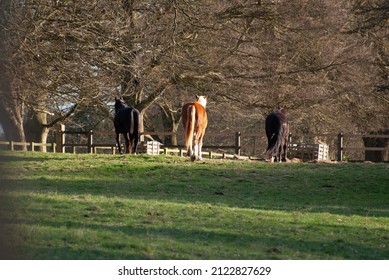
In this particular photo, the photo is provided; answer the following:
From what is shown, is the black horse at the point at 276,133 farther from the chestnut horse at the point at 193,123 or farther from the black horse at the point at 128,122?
the black horse at the point at 128,122

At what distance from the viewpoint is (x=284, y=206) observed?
15.6 meters

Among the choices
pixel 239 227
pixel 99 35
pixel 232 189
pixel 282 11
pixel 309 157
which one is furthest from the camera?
pixel 282 11

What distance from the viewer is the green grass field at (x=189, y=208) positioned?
866cm

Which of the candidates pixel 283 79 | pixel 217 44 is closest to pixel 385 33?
pixel 283 79

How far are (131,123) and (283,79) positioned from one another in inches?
408

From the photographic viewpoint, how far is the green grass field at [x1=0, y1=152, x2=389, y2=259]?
8656mm

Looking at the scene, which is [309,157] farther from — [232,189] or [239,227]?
[239,227]

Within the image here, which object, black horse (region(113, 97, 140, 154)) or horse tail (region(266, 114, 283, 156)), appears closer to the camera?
black horse (region(113, 97, 140, 154))

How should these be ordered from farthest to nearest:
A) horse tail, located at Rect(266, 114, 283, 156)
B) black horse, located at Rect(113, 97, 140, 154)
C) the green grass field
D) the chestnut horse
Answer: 1. horse tail, located at Rect(266, 114, 283, 156)
2. black horse, located at Rect(113, 97, 140, 154)
3. the chestnut horse
4. the green grass field

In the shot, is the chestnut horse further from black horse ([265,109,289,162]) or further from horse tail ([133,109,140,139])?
black horse ([265,109,289,162])

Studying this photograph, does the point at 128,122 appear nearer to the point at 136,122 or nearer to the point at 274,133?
the point at 136,122

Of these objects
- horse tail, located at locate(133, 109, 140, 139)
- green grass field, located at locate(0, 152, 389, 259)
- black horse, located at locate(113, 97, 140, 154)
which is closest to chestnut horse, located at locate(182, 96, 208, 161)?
green grass field, located at locate(0, 152, 389, 259)

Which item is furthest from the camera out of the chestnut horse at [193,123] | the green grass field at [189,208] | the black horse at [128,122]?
the black horse at [128,122]

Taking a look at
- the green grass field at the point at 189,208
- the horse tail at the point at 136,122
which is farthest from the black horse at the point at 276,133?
the horse tail at the point at 136,122
